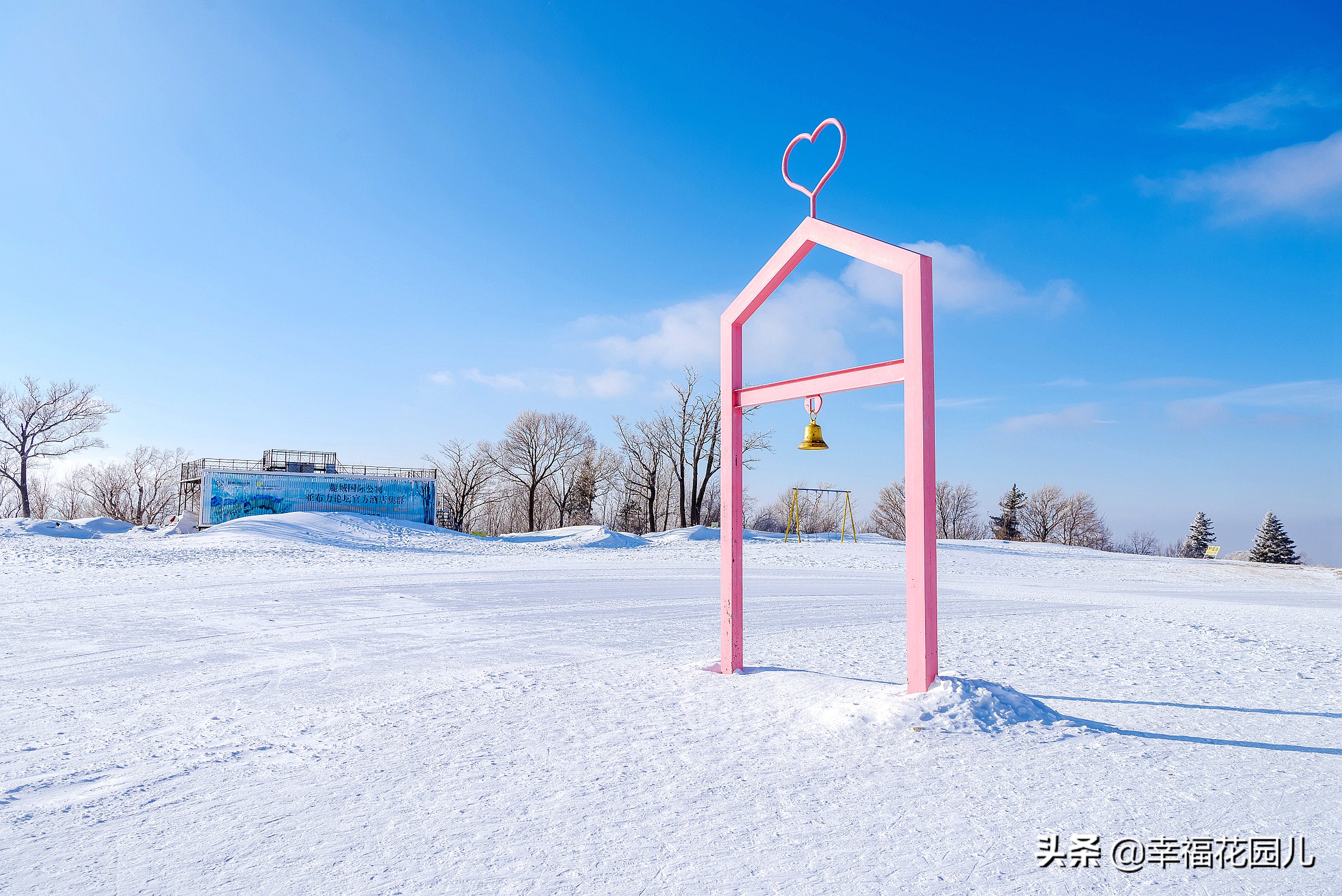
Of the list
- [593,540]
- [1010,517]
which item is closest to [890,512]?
[1010,517]

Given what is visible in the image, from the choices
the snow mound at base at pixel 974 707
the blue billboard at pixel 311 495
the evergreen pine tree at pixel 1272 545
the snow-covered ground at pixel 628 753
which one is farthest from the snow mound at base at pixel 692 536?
the evergreen pine tree at pixel 1272 545

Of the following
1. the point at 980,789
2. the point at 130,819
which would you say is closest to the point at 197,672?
the point at 130,819

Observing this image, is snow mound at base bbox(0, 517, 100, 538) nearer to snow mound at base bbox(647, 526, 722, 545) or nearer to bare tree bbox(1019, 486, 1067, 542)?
snow mound at base bbox(647, 526, 722, 545)

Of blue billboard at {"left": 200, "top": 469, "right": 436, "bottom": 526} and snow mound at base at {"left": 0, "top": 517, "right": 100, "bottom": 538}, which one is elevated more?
blue billboard at {"left": 200, "top": 469, "right": 436, "bottom": 526}

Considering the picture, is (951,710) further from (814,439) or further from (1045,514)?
(1045,514)

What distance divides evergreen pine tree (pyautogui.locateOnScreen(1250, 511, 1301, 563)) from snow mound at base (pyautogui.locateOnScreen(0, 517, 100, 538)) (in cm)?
5615

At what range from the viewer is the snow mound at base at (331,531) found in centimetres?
1973

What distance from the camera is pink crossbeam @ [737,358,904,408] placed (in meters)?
4.53

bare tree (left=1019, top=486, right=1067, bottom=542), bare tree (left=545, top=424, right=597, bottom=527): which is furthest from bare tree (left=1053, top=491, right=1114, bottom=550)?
bare tree (left=545, top=424, right=597, bottom=527)

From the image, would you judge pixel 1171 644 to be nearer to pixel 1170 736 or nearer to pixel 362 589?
pixel 1170 736

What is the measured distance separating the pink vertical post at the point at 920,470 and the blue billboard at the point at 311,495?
31.6 m

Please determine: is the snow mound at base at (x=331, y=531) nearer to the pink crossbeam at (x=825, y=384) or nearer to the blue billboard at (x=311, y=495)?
the blue billboard at (x=311, y=495)

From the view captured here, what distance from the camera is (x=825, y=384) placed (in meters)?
5.00

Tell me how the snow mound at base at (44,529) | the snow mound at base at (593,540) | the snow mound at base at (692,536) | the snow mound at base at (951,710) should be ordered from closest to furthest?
1. the snow mound at base at (951,710)
2. the snow mound at base at (44,529)
3. the snow mound at base at (593,540)
4. the snow mound at base at (692,536)
